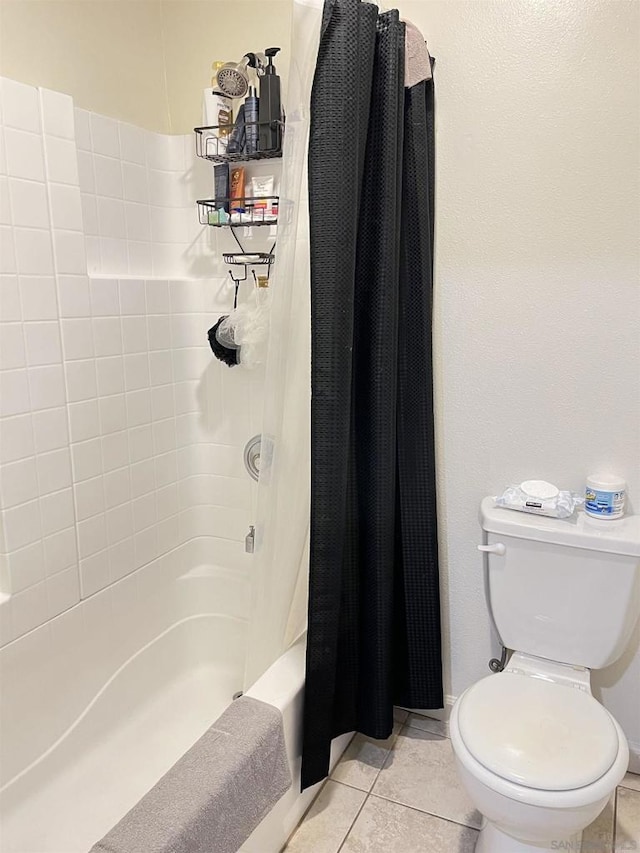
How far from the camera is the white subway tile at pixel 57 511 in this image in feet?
5.86

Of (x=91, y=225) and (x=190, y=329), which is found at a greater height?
(x=91, y=225)

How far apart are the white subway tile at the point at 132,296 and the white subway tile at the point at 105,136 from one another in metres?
0.39

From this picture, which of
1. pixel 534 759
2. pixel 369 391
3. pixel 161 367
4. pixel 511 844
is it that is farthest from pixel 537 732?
pixel 161 367

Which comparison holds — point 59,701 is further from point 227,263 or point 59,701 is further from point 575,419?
point 575,419

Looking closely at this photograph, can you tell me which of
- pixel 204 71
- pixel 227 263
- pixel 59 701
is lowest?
pixel 59 701

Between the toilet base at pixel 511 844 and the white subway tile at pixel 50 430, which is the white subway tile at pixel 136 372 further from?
the toilet base at pixel 511 844

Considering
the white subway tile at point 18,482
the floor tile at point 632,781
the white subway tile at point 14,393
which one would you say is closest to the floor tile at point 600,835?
the floor tile at point 632,781

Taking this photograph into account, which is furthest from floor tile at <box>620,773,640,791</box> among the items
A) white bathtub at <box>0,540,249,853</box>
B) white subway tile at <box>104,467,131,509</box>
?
white subway tile at <box>104,467,131,509</box>

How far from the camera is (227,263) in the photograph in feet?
7.25

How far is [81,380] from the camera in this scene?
6.14ft

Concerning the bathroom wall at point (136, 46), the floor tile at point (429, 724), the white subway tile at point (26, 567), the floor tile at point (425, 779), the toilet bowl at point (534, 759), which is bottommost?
the floor tile at point (425, 779)

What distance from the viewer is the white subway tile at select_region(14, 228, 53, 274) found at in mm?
1648

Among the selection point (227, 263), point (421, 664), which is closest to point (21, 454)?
point (227, 263)

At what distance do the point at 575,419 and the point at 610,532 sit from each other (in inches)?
13.1
